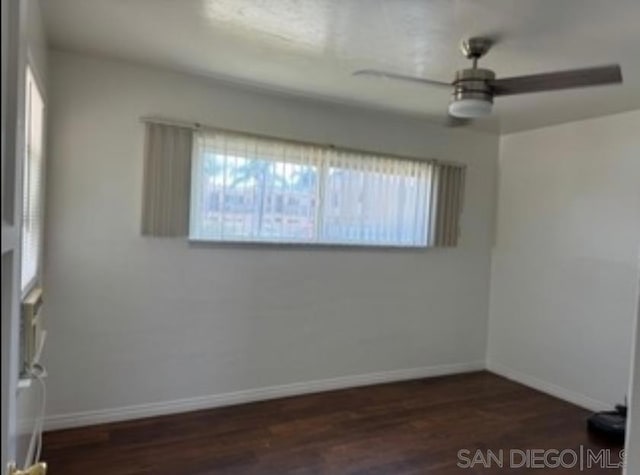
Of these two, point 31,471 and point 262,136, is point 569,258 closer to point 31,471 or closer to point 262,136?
point 262,136

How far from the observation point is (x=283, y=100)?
A: 362 cm

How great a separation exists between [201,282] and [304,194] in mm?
1025

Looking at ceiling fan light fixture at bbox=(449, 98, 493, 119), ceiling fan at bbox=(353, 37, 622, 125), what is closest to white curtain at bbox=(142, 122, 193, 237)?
ceiling fan at bbox=(353, 37, 622, 125)

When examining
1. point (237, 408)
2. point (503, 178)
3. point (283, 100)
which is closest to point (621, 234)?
point (503, 178)

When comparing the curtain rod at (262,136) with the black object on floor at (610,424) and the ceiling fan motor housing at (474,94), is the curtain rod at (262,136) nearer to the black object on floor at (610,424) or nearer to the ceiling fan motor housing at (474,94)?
the ceiling fan motor housing at (474,94)

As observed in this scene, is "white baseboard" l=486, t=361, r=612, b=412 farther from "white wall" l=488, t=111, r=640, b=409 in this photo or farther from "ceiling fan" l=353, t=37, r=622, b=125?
"ceiling fan" l=353, t=37, r=622, b=125

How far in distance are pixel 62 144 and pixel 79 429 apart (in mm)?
1772

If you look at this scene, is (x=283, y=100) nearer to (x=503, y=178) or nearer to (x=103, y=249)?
(x=103, y=249)

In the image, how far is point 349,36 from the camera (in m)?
2.40

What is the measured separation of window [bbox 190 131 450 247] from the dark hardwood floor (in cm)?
126

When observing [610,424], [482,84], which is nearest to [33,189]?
[482,84]

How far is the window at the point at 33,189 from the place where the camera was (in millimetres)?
2018

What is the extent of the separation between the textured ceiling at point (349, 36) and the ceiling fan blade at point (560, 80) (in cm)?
23

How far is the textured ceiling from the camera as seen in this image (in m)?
2.07
